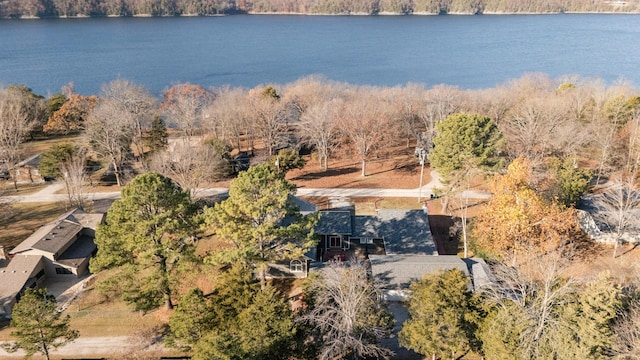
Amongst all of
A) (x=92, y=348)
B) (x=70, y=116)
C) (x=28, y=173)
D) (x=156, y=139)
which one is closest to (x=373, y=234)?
(x=92, y=348)

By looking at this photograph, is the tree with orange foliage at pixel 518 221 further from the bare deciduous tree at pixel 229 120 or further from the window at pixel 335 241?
the bare deciduous tree at pixel 229 120

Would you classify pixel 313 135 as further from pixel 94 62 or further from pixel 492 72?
pixel 94 62

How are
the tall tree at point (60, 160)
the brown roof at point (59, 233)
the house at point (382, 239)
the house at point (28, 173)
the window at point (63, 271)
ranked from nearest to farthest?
the house at point (382, 239) < the brown roof at point (59, 233) < the window at point (63, 271) < the tall tree at point (60, 160) < the house at point (28, 173)

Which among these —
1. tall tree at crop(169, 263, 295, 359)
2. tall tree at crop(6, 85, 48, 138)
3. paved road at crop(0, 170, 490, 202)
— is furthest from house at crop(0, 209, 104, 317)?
tall tree at crop(6, 85, 48, 138)

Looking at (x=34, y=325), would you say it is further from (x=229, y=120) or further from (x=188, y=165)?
(x=229, y=120)

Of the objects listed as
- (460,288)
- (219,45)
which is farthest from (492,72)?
(460,288)

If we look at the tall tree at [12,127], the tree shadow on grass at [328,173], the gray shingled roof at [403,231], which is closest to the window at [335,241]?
the gray shingled roof at [403,231]

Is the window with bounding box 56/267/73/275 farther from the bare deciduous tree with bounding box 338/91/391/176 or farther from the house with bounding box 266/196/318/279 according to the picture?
the bare deciduous tree with bounding box 338/91/391/176
